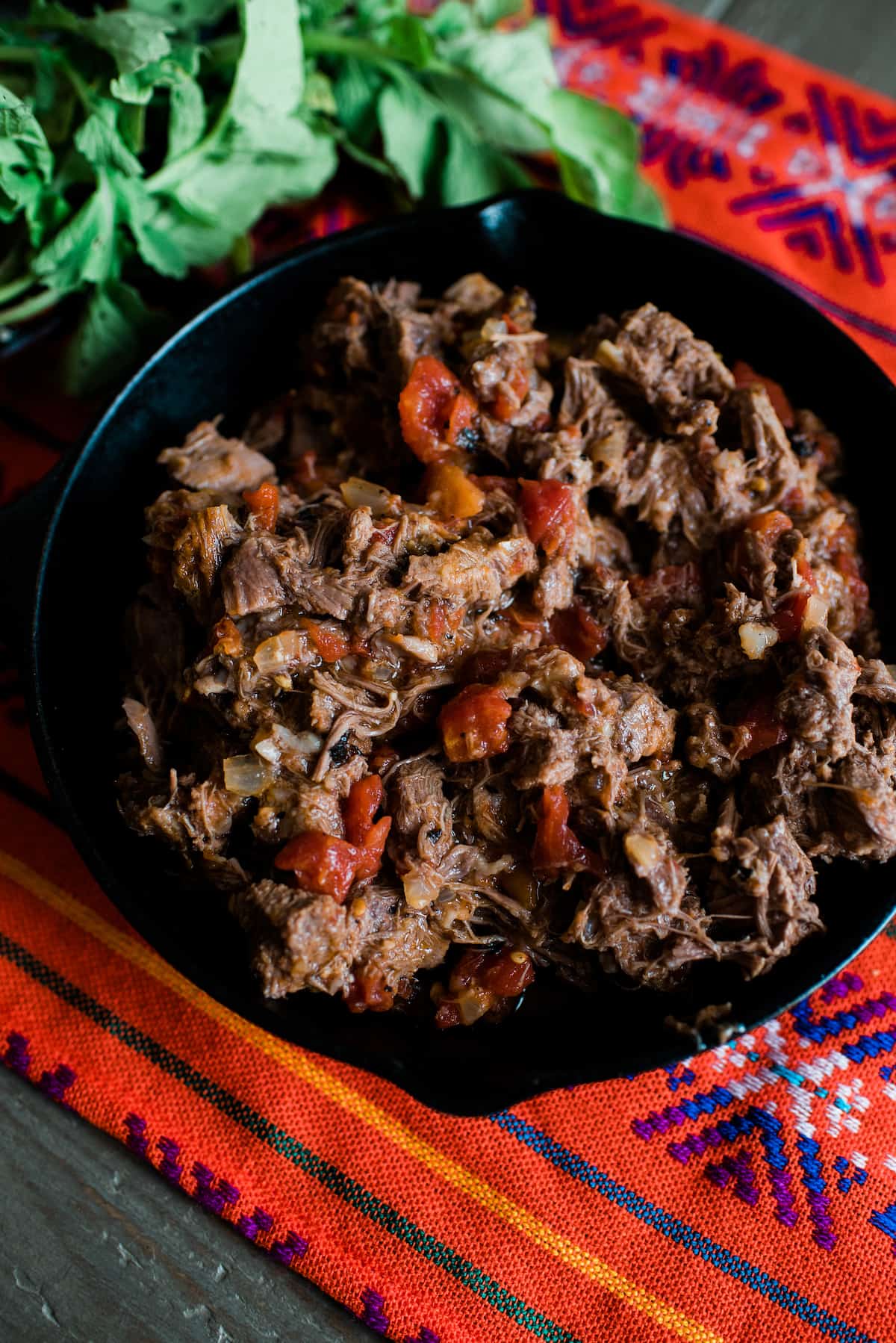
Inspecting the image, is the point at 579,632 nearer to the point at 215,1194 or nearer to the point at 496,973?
the point at 496,973

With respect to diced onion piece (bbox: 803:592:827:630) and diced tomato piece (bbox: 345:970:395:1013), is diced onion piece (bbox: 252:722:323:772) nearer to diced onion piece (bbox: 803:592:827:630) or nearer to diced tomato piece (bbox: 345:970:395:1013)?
diced tomato piece (bbox: 345:970:395:1013)

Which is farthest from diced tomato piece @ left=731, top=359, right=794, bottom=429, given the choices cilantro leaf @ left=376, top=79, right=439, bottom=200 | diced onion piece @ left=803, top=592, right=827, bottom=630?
cilantro leaf @ left=376, top=79, right=439, bottom=200

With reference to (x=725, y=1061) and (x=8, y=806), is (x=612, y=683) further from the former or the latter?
(x=8, y=806)

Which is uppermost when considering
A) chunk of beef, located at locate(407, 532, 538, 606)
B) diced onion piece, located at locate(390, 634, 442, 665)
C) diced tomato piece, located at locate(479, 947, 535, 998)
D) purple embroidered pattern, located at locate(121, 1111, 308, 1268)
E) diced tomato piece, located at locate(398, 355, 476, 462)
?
diced tomato piece, located at locate(398, 355, 476, 462)

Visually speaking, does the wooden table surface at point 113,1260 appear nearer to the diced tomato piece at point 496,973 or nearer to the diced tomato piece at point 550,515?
the diced tomato piece at point 496,973

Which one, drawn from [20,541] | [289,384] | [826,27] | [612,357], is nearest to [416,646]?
[612,357]

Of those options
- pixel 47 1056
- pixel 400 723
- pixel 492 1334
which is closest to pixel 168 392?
pixel 400 723
